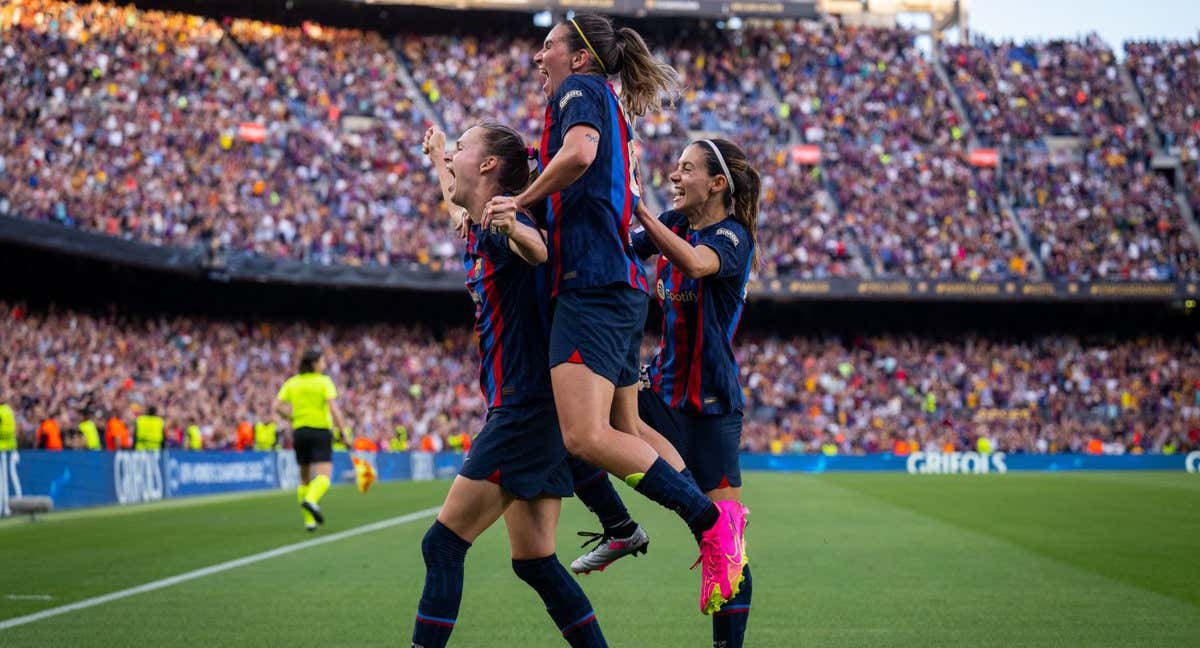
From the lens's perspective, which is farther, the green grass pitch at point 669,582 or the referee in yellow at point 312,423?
the referee in yellow at point 312,423

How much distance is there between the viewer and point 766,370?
3991 cm

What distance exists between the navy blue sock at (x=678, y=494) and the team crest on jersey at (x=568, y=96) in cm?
141

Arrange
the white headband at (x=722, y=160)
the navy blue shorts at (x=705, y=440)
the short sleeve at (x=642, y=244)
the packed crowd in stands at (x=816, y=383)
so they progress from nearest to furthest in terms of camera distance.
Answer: the navy blue shorts at (x=705, y=440) → the white headband at (x=722, y=160) → the short sleeve at (x=642, y=244) → the packed crowd in stands at (x=816, y=383)

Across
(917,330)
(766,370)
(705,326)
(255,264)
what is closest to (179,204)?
(255,264)

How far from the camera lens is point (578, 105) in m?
4.86

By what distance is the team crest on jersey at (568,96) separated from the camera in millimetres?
4891

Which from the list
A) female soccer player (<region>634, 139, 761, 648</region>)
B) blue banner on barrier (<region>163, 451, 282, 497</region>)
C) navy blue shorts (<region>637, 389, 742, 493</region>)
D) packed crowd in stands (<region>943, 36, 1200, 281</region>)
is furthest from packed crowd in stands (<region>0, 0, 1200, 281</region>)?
navy blue shorts (<region>637, 389, 742, 493</region>)

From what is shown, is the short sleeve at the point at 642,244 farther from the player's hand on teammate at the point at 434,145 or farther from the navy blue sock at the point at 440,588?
the navy blue sock at the point at 440,588

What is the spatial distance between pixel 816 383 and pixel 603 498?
34927 millimetres

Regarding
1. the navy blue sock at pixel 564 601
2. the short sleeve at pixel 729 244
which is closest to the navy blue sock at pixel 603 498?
the navy blue sock at pixel 564 601

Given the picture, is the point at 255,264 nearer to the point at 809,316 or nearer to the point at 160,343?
the point at 160,343

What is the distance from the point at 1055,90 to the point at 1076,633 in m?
41.7

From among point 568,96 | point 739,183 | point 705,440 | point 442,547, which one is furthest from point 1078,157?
point 442,547

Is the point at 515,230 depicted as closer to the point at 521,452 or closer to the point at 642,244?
the point at 521,452
